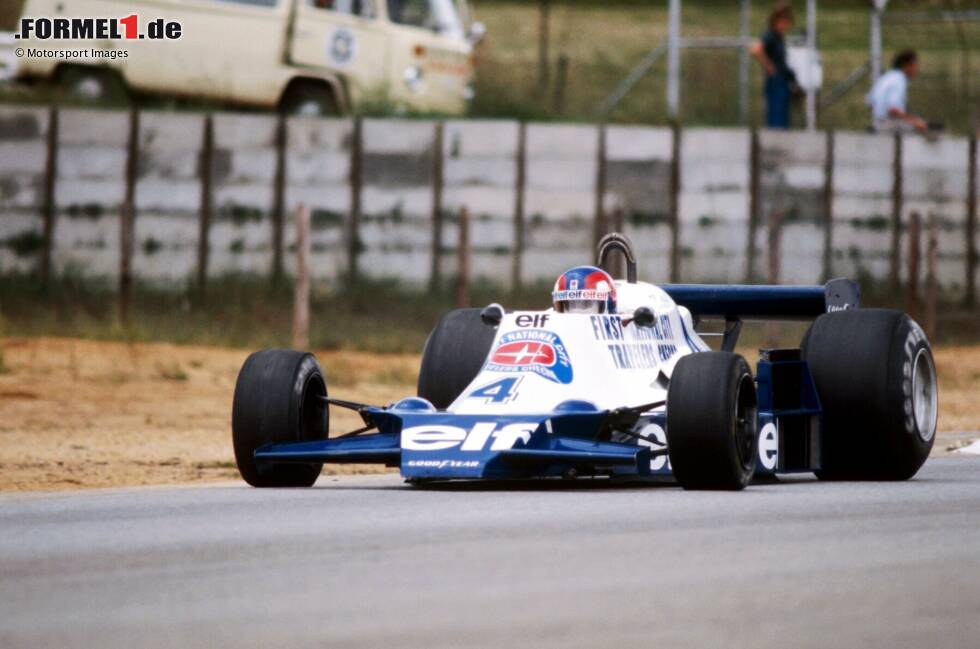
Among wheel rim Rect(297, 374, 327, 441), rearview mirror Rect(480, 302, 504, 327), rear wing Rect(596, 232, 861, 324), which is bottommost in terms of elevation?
wheel rim Rect(297, 374, 327, 441)

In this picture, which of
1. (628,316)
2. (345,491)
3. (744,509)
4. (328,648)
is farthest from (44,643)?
(628,316)

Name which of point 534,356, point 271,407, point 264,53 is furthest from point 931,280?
point 271,407

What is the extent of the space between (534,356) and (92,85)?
1599 centimetres

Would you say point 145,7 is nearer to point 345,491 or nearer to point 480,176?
point 480,176

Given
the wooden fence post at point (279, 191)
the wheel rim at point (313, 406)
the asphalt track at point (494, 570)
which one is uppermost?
the wooden fence post at point (279, 191)

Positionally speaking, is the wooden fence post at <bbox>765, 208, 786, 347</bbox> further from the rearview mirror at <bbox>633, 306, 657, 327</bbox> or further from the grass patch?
the rearview mirror at <bbox>633, 306, 657, 327</bbox>

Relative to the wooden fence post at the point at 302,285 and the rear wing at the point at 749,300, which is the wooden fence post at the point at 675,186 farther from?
the rear wing at the point at 749,300

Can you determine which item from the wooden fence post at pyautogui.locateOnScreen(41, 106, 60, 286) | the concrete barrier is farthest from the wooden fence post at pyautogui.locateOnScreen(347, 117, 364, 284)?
the wooden fence post at pyautogui.locateOnScreen(41, 106, 60, 286)

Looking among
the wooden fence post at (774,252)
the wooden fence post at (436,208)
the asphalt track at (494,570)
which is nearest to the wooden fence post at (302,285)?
the wooden fence post at (436,208)

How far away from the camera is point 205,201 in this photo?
25109 millimetres

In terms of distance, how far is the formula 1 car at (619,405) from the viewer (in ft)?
33.8

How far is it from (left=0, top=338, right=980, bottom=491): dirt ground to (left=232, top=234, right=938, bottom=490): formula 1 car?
5.37 feet

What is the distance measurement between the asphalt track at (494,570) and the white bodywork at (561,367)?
0.67 m

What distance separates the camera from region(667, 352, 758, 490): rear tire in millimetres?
10133
